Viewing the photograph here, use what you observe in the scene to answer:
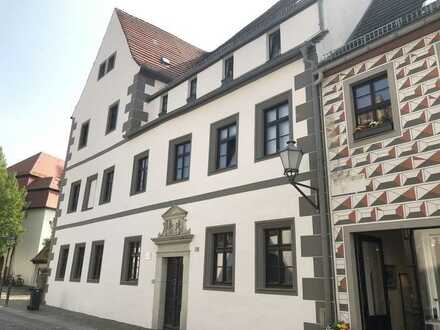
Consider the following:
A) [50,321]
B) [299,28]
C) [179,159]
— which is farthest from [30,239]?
[299,28]

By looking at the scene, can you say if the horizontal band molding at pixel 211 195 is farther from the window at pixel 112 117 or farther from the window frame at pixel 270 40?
the window at pixel 112 117

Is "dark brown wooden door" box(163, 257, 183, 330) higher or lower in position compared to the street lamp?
lower

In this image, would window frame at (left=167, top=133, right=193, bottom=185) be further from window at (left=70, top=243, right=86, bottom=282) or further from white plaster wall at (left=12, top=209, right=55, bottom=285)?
white plaster wall at (left=12, top=209, right=55, bottom=285)

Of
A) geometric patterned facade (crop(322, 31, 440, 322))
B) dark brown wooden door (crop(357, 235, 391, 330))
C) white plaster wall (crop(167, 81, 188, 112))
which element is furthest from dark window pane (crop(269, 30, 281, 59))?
dark brown wooden door (crop(357, 235, 391, 330))

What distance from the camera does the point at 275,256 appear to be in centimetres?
914

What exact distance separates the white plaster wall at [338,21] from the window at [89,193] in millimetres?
12127

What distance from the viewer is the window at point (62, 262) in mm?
18609

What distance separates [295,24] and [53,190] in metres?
26.4

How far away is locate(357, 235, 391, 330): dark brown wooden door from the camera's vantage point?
771cm

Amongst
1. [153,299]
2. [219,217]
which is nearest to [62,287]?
[153,299]

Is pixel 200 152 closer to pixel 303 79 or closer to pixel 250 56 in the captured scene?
pixel 250 56

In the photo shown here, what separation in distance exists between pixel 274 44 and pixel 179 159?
4820 mm

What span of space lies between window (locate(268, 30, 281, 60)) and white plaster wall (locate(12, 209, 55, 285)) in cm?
2523

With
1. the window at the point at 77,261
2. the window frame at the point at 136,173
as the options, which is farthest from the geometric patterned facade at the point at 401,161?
the window at the point at 77,261
